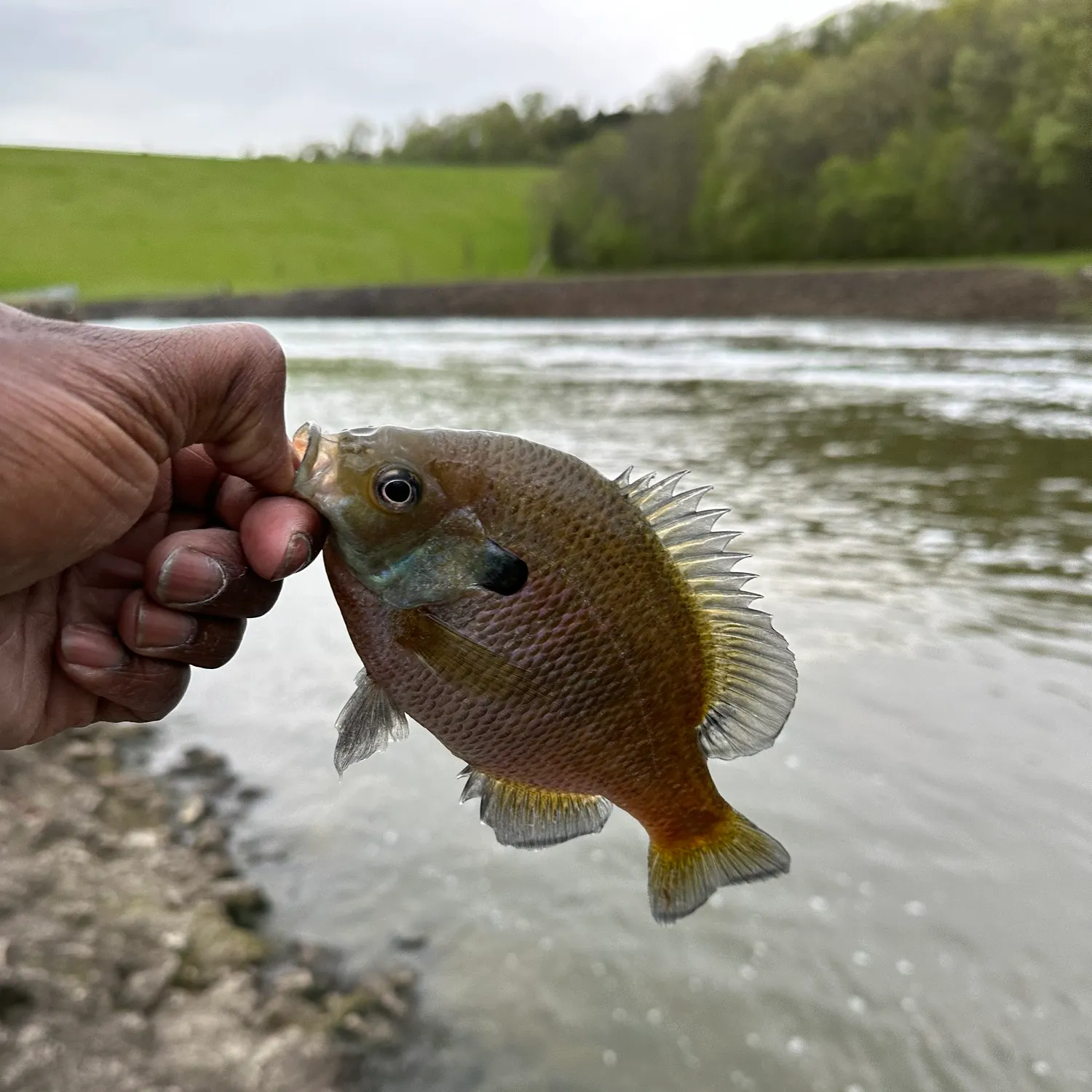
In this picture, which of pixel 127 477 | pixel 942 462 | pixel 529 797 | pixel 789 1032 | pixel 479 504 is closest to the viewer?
pixel 479 504

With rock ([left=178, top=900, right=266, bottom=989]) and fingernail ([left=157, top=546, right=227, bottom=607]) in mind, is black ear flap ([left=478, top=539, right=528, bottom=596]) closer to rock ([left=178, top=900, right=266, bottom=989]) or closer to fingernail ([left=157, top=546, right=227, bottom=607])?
fingernail ([left=157, top=546, right=227, bottom=607])

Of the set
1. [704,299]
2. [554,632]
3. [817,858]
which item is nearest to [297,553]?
[554,632]

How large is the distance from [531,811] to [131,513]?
1077 millimetres

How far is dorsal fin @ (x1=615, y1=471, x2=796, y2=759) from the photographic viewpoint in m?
1.74

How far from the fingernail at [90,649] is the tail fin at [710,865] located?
138cm

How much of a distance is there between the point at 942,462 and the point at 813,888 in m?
10.4

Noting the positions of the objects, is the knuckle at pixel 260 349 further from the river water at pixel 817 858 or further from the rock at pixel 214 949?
the rock at pixel 214 949

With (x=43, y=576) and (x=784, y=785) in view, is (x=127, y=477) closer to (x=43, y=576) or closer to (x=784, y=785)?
(x=43, y=576)

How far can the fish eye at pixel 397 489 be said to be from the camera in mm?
1663

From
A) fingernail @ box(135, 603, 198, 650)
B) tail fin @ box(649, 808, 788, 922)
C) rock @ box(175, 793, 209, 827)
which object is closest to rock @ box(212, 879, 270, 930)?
rock @ box(175, 793, 209, 827)

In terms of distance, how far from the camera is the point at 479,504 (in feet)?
5.52

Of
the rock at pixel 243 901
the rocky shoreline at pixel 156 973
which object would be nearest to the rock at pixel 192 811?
the rocky shoreline at pixel 156 973

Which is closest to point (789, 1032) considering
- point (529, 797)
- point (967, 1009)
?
point (967, 1009)

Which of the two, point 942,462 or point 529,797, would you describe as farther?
point 942,462
